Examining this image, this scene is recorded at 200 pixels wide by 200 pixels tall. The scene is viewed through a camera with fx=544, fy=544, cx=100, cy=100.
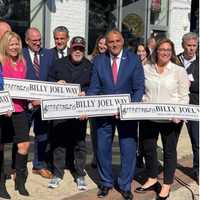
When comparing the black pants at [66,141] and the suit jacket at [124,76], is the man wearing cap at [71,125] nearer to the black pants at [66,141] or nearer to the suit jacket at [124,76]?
the black pants at [66,141]

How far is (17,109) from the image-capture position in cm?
632

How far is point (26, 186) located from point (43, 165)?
1.95ft

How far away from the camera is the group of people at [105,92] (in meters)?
6.23

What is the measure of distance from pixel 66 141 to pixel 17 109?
2.71 feet

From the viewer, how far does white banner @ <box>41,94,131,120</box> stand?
625cm

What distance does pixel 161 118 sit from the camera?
6250 millimetres

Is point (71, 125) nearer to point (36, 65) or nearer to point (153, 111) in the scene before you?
point (36, 65)

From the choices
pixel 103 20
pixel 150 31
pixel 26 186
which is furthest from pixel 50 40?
pixel 26 186

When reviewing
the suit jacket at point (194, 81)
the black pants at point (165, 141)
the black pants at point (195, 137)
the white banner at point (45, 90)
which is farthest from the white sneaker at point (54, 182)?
the suit jacket at point (194, 81)

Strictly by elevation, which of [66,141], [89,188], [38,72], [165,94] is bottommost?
[89,188]

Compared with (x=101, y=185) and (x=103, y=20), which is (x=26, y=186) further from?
(x=103, y=20)

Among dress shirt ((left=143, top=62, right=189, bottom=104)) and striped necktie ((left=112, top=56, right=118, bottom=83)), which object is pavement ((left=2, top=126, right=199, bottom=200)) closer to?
dress shirt ((left=143, top=62, right=189, bottom=104))

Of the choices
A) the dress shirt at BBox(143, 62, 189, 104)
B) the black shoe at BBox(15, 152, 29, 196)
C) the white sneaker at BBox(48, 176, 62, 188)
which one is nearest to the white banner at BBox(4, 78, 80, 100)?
the black shoe at BBox(15, 152, 29, 196)

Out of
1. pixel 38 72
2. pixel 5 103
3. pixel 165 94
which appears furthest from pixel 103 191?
pixel 38 72
